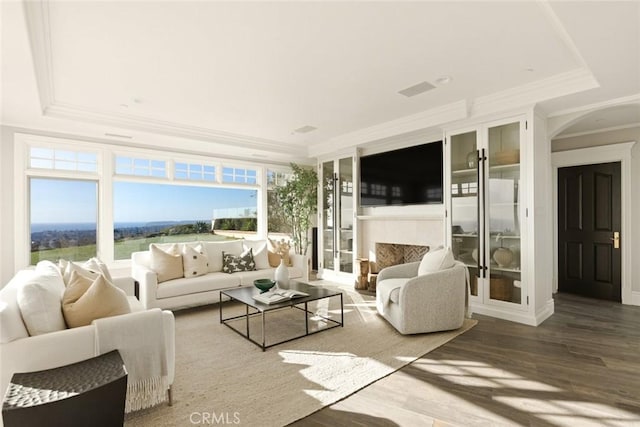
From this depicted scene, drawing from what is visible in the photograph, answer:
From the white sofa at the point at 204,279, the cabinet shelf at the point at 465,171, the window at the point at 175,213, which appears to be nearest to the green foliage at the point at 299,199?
the window at the point at 175,213

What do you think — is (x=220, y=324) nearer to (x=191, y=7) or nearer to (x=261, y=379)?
(x=261, y=379)

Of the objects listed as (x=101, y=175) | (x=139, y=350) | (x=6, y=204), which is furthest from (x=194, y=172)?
(x=139, y=350)

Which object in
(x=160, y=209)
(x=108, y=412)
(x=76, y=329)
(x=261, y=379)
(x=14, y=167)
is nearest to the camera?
(x=108, y=412)

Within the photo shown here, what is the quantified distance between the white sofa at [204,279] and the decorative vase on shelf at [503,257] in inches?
110

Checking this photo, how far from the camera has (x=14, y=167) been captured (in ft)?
14.2

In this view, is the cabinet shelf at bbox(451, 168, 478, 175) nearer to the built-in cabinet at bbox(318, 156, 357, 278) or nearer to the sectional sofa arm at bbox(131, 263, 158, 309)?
the built-in cabinet at bbox(318, 156, 357, 278)

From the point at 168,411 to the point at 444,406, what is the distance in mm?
1794

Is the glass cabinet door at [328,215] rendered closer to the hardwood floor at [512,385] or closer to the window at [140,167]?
the window at [140,167]

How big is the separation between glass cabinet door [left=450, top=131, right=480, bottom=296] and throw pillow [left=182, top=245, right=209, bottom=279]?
345cm

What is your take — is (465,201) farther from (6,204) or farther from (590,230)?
(6,204)

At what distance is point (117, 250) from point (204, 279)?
184cm

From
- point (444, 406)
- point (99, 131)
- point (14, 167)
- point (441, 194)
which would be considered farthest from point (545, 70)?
point (14, 167)

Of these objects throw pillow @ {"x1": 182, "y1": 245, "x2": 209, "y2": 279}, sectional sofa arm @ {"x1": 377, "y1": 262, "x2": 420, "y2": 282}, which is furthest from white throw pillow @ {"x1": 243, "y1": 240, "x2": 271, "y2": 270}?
sectional sofa arm @ {"x1": 377, "y1": 262, "x2": 420, "y2": 282}

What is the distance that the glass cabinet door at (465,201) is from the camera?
4.29m
